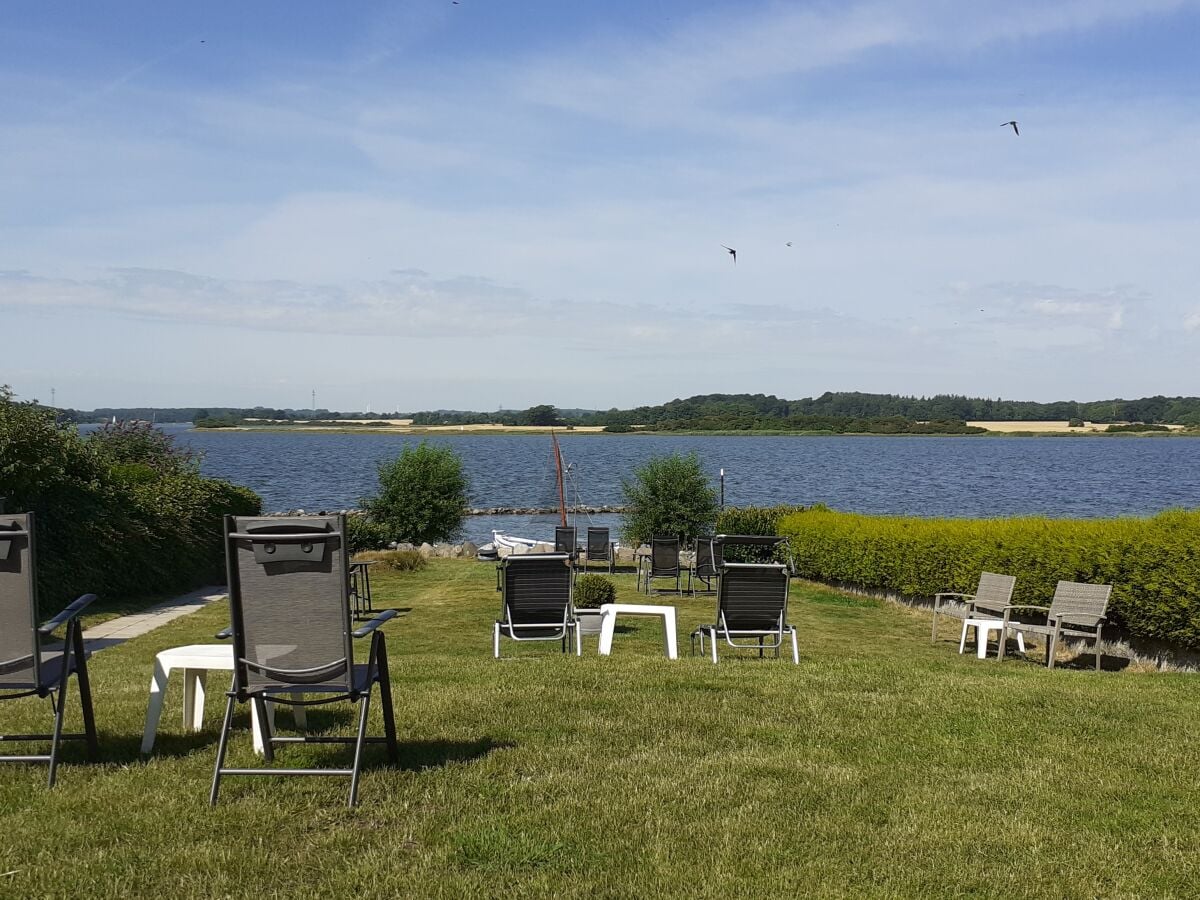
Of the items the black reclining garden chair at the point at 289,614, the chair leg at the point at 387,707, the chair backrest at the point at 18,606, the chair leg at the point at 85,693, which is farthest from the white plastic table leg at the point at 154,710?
the chair leg at the point at 387,707

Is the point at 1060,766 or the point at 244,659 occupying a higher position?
the point at 244,659

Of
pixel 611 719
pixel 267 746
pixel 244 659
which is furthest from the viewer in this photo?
pixel 611 719

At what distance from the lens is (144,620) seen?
12953 millimetres

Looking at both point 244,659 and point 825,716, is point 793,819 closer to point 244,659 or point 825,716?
point 825,716

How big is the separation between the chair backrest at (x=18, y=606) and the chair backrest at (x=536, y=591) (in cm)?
466

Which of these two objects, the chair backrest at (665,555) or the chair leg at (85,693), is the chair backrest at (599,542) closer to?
the chair backrest at (665,555)

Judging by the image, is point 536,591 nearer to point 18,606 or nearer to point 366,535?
point 18,606

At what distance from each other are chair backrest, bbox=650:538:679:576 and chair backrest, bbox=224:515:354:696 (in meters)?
12.3

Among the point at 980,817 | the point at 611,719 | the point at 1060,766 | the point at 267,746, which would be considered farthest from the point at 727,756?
the point at 267,746

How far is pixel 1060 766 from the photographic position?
493 cm

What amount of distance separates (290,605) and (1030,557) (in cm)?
1000

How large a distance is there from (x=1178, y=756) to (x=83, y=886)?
15.6ft

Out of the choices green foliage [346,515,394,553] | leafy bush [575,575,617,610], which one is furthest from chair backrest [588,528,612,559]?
leafy bush [575,575,617,610]

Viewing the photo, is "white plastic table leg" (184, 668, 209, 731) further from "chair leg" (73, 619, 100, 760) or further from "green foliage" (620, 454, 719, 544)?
"green foliage" (620, 454, 719, 544)
